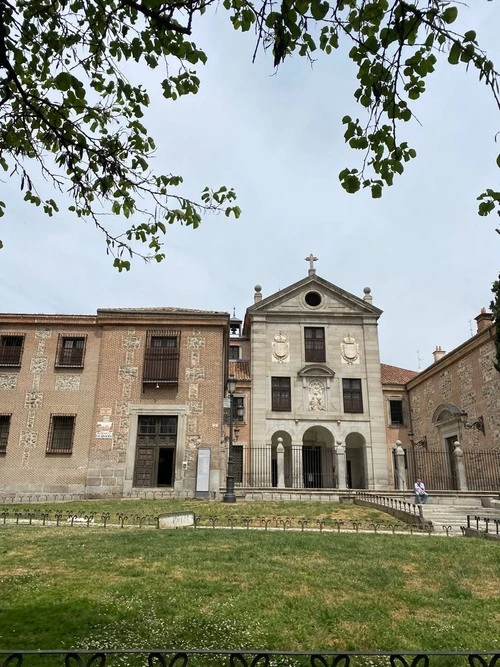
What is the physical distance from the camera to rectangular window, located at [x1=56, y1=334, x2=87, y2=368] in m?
22.1

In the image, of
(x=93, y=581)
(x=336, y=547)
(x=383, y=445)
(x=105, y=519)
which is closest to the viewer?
(x=93, y=581)

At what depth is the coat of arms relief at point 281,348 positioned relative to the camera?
31956 millimetres

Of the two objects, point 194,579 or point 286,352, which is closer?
point 194,579

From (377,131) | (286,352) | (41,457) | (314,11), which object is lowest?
(41,457)

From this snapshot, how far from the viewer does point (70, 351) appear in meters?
22.3

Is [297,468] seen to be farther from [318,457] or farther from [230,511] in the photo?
[230,511]

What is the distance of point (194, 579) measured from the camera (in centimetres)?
668

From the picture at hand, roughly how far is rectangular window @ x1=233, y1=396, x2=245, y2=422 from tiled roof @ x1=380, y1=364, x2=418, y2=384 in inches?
390

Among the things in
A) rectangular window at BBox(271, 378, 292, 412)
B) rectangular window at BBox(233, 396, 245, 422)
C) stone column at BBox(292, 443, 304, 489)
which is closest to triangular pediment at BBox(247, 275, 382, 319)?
rectangular window at BBox(271, 378, 292, 412)

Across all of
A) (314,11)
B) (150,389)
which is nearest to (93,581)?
(314,11)

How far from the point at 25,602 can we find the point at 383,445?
26937 mm

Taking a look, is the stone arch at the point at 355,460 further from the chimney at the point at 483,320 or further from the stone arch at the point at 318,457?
the chimney at the point at 483,320

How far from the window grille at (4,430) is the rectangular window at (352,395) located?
18838mm

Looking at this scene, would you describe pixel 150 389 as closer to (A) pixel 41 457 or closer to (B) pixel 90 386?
(B) pixel 90 386
